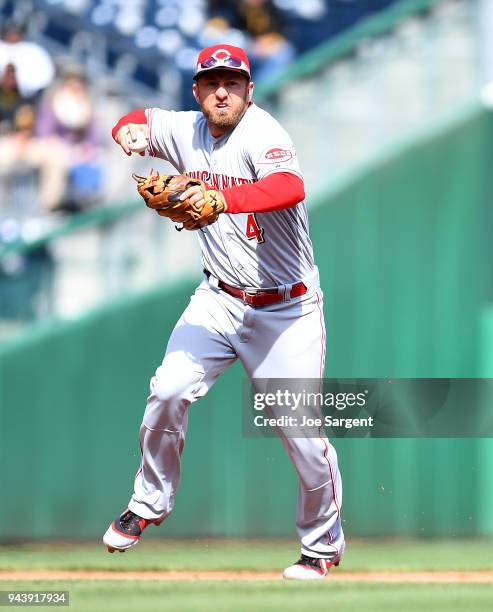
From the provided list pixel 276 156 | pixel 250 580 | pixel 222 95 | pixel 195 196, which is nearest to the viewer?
pixel 195 196

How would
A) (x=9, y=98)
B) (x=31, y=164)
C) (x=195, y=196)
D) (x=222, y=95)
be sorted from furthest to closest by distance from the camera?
(x=9, y=98) → (x=31, y=164) → (x=222, y=95) → (x=195, y=196)

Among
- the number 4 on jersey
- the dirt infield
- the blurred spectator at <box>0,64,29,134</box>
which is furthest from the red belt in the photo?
the blurred spectator at <box>0,64,29,134</box>

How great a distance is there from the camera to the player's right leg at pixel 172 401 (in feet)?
14.3

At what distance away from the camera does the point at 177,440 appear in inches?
175

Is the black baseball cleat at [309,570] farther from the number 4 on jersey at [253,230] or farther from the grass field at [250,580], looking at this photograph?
the number 4 on jersey at [253,230]

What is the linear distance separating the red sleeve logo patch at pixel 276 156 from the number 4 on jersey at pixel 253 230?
28cm

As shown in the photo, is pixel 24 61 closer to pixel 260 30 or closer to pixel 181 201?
pixel 260 30

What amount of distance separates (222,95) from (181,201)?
0.57 meters

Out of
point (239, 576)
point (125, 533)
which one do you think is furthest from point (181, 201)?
point (239, 576)

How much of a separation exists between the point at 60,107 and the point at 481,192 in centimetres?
231

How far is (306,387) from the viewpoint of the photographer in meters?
4.55

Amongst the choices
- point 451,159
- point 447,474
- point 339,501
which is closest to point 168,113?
point 339,501

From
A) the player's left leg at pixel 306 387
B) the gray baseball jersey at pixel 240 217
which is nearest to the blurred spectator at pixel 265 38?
the gray baseball jersey at pixel 240 217

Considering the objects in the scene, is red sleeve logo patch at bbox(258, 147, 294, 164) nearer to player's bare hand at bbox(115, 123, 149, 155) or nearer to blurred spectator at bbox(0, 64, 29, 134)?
player's bare hand at bbox(115, 123, 149, 155)
